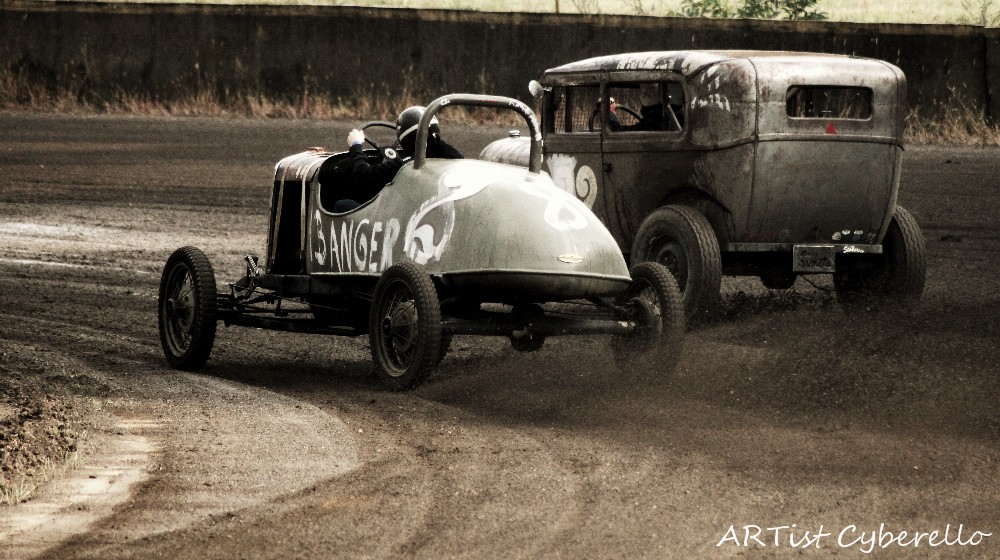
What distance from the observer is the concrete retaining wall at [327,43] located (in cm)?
2312

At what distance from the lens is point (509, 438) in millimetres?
7559

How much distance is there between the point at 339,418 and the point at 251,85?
17261 mm

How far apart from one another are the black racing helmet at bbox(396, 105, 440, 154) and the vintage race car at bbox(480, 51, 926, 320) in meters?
2.11

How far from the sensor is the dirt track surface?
5809 millimetres

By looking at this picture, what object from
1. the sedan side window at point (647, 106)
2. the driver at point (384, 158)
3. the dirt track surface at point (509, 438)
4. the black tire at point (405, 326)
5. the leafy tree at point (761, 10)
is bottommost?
the dirt track surface at point (509, 438)

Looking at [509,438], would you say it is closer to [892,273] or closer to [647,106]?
[647,106]

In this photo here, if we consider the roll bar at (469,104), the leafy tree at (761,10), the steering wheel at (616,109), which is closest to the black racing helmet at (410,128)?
the roll bar at (469,104)

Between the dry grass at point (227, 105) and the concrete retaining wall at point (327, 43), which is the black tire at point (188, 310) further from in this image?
the concrete retaining wall at point (327, 43)

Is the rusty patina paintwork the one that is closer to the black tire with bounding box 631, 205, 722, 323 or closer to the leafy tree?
the black tire with bounding box 631, 205, 722, 323

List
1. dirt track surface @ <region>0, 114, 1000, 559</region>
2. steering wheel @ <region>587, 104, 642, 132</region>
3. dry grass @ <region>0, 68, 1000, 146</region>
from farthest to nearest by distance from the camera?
dry grass @ <region>0, 68, 1000, 146</region> → steering wheel @ <region>587, 104, 642, 132</region> → dirt track surface @ <region>0, 114, 1000, 559</region>

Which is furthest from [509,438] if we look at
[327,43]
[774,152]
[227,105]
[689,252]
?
[227,105]

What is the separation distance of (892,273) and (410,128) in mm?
4281

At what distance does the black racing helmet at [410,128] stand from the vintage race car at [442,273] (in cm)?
19

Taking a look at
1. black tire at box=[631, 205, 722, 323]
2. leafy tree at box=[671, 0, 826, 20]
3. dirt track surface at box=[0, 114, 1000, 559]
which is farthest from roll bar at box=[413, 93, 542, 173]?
leafy tree at box=[671, 0, 826, 20]
